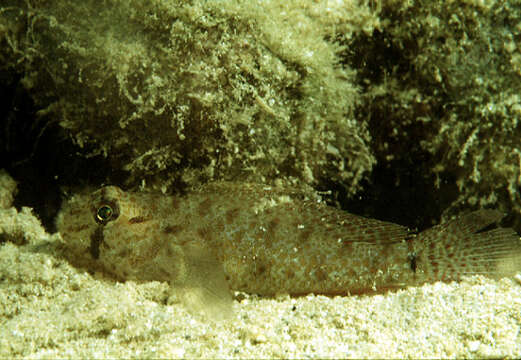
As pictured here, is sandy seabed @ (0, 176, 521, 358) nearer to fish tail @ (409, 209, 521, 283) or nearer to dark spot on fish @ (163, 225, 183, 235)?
fish tail @ (409, 209, 521, 283)

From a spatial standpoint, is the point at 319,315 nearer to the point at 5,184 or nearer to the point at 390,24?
the point at 390,24

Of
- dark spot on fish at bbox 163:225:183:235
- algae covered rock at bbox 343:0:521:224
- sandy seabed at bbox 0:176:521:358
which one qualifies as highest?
algae covered rock at bbox 343:0:521:224

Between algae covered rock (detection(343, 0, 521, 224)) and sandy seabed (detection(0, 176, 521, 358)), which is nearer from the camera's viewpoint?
sandy seabed (detection(0, 176, 521, 358))

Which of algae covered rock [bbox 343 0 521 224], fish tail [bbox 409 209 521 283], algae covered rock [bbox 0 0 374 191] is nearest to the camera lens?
algae covered rock [bbox 0 0 374 191]

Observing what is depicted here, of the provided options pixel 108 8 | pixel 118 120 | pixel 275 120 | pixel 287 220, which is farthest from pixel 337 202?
pixel 108 8

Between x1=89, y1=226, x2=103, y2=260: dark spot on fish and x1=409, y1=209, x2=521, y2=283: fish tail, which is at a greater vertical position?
x1=89, y1=226, x2=103, y2=260: dark spot on fish

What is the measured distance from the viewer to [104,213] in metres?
3.80

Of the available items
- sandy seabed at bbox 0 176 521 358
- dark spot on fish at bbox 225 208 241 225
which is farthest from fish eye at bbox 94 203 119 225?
dark spot on fish at bbox 225 208 241 225

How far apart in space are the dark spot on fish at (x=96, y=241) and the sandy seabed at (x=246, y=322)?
203mm

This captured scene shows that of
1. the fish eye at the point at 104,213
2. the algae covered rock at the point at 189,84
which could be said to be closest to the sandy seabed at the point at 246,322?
the fish eye at the point at 104,213

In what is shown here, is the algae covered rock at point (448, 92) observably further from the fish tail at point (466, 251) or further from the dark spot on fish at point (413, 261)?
the dark spot on fish at point (413, 261)

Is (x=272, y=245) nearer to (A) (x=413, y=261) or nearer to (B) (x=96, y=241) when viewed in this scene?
(A) (x=413, y=261)

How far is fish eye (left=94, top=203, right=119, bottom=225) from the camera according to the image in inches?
150

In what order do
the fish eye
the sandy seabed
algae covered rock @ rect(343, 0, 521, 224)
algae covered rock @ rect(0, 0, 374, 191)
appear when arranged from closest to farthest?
the sandy seabed, algae covered rock @ rect(0, 0, 374, 191), the fish eye, algae covered rock @ rect(343, 0, 521, 224)
